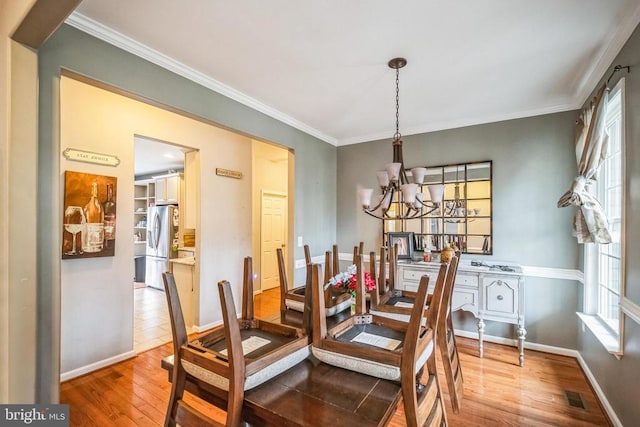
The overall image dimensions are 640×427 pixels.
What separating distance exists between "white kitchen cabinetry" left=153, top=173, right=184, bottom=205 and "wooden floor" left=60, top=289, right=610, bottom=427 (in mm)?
3278

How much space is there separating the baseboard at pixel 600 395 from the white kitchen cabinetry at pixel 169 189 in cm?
592

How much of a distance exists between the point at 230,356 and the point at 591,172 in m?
2.92

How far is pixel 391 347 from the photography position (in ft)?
4.62

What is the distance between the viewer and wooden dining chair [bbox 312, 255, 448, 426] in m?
1.17

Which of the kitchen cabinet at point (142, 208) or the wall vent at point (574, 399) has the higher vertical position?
the kitchen cabinet at point (142, 208)

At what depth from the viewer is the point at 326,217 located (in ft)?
13.8

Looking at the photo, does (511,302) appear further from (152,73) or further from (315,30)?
(152,73)

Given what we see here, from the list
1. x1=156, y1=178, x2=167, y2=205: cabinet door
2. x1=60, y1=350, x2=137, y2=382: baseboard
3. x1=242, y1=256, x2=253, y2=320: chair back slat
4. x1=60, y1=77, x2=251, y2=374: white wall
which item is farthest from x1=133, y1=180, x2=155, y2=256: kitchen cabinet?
x1=242, y1=256, x2=253, y2=320: chair back slat

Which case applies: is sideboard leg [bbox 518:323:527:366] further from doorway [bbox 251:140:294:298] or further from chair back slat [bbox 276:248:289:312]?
doorway [bbox 251:140:294:298]

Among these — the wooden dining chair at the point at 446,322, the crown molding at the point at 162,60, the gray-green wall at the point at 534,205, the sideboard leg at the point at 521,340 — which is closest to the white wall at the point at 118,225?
the crown molding at the point at 162,60

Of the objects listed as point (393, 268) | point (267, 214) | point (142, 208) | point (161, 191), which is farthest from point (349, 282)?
point (142, 208)

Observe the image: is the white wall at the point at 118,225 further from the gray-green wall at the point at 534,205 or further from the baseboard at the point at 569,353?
the baseboard at the point at 569,353

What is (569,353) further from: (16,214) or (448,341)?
(16,214)

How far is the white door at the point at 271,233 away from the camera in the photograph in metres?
5.75
